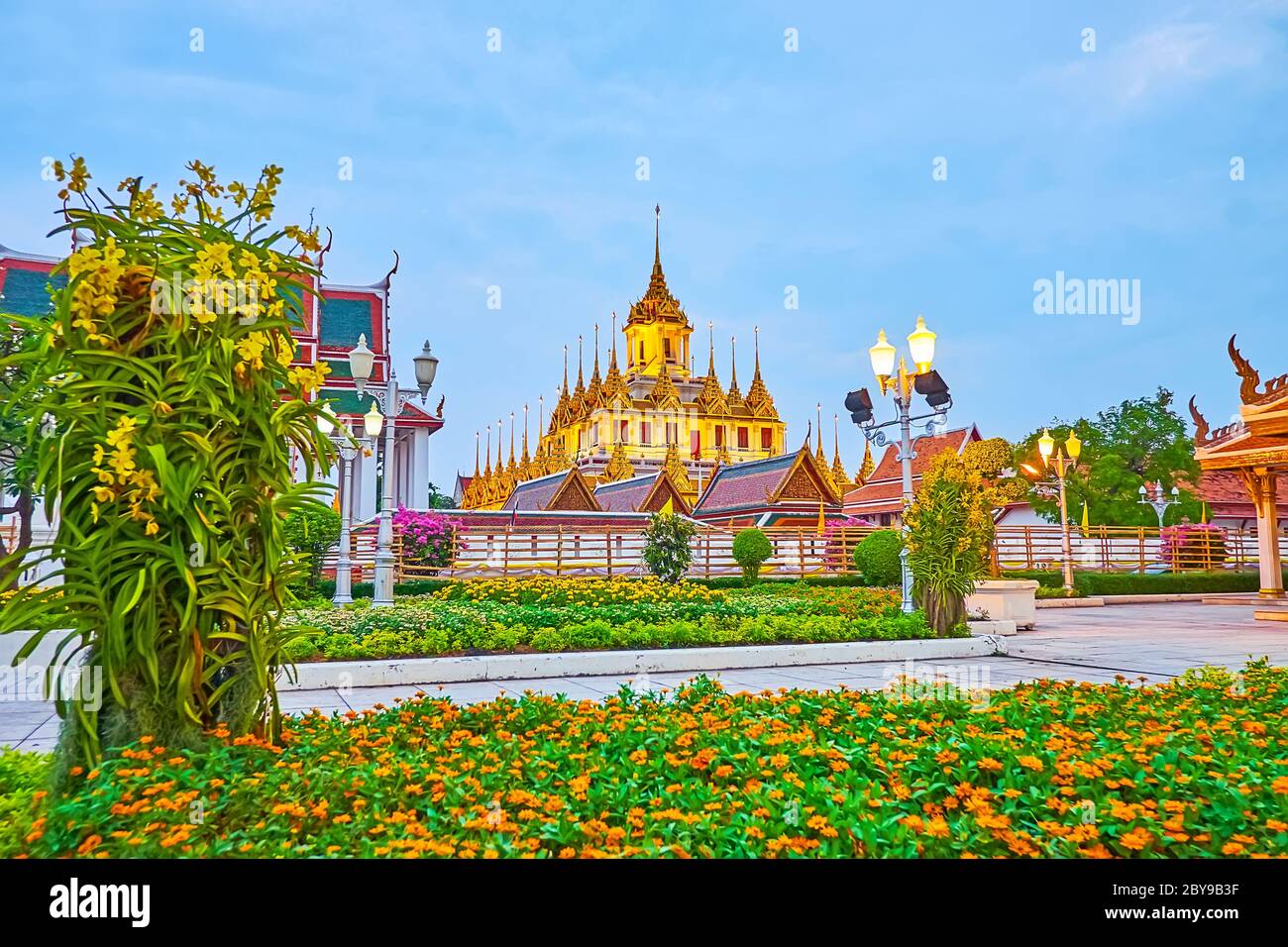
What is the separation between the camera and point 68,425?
12.3 feet

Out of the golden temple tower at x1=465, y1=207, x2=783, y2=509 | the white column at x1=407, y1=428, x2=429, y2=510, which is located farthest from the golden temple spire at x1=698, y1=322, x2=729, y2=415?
the white column at x1=407, y1=428, x2=429, y2=510

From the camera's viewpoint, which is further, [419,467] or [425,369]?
[419,467]

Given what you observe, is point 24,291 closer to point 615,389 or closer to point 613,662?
point 613,662

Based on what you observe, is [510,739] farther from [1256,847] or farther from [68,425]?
[1256,847]

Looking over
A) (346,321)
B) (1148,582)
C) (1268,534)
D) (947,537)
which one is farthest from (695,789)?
(346,321)

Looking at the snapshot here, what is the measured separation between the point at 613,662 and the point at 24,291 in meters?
28.2

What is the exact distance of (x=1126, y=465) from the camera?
33719 mm

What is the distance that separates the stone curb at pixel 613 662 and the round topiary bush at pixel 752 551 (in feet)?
39.6

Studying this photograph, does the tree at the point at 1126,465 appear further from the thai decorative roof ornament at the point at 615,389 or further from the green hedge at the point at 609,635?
the thai decorative roof ornament at the point at 615,389

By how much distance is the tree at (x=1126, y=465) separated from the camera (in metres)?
32.1

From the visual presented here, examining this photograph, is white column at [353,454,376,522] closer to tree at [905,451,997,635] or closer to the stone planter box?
the stone planter box

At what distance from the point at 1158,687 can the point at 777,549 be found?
2266cm

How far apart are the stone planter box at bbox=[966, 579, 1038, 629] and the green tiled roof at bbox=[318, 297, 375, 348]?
87.5 feet
